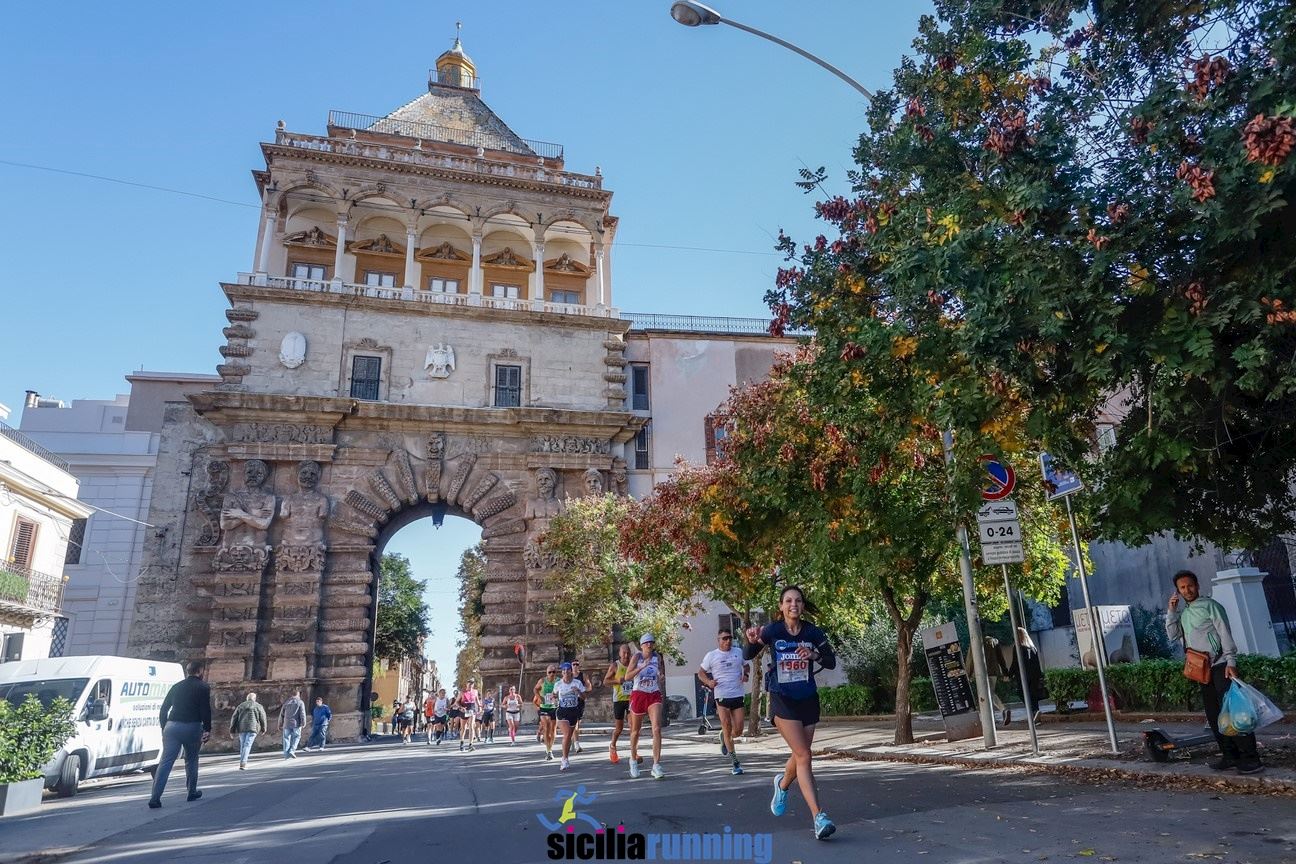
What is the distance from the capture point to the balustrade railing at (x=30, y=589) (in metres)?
23.6

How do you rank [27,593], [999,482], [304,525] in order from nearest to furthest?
[999,482] < [27,593] < [304,525]

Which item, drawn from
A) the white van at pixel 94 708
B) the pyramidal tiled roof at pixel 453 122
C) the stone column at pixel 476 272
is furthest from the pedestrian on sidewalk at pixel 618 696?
the pyramidal tiled roof at pixel 453 122

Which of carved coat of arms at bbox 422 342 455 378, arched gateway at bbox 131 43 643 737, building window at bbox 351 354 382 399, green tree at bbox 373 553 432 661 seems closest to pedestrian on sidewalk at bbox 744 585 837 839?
arched gateway at bbox 131 43 643 737

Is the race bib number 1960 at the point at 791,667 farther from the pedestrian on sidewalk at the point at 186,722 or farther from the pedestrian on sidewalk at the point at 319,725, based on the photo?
the pedestrian on sidewalk at the point at 319,725

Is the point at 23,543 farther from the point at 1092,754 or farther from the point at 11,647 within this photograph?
the point at 1092,754

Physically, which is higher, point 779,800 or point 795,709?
point 795,709

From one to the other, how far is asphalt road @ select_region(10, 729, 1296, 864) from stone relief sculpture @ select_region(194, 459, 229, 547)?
15666 millimetres

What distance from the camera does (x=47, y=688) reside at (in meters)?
14.8

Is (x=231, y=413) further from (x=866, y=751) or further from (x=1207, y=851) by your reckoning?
(x=1207, y=851)

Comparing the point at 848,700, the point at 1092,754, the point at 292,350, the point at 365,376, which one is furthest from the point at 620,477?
the point at 1092,754

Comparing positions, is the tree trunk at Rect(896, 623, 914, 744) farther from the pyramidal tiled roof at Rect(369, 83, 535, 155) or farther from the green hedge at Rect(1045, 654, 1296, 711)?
the pyramidal tiled roof at Rect(369, 83, 535, 155)

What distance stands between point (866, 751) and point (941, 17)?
9818mm

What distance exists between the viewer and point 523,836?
6.22 meters

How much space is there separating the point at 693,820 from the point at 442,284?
93.5ft
